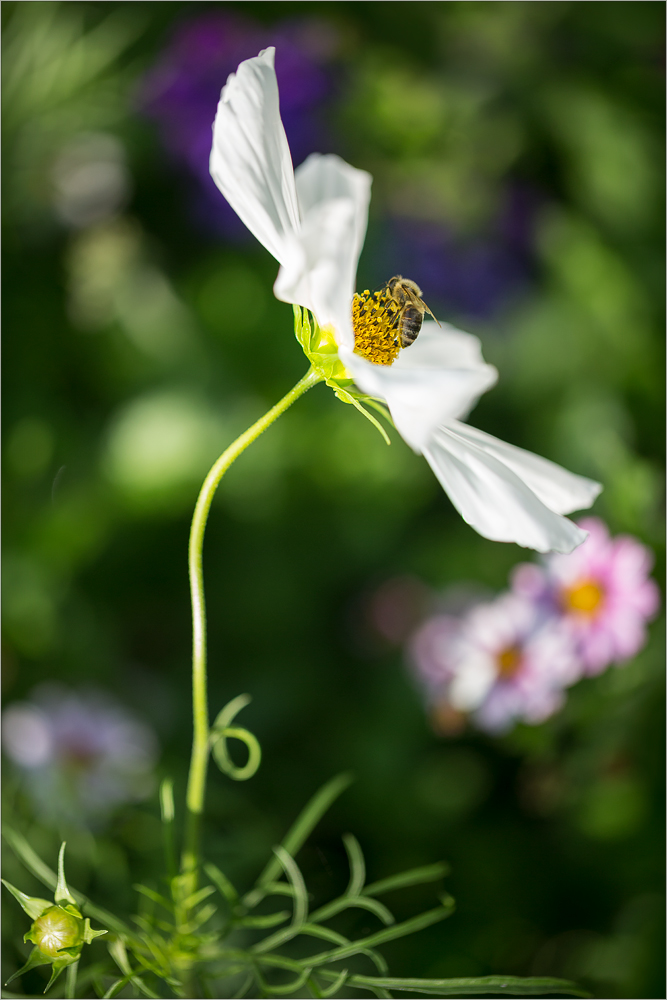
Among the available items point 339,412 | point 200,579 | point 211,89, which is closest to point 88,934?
point 200,579

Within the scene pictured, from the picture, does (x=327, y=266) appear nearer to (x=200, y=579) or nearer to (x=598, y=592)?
(x=200, y=579)

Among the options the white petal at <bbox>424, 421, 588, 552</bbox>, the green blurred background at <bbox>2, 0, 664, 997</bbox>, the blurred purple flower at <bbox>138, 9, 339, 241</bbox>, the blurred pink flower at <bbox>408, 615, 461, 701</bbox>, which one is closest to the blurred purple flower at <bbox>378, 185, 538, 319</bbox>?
the green blurred background at <bbox>2, 0, 664, 997</bbox>

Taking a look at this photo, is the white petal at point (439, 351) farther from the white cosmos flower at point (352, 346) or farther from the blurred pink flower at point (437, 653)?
the blurred pink flower at point (437, 653)

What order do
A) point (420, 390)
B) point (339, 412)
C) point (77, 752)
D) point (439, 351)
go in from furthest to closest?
point (339, 412) < point (77, 752) < point (439, 351) < point (420, 390)

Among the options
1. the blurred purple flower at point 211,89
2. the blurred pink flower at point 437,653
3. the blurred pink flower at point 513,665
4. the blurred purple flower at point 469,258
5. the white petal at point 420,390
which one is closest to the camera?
the white petal at point 420,390

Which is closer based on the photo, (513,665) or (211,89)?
(513,665)

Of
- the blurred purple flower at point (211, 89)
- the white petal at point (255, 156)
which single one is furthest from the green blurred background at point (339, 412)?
the white petal at point (255, 156)

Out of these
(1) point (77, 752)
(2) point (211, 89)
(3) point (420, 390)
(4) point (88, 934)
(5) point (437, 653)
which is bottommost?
(5) point (437, 653)
